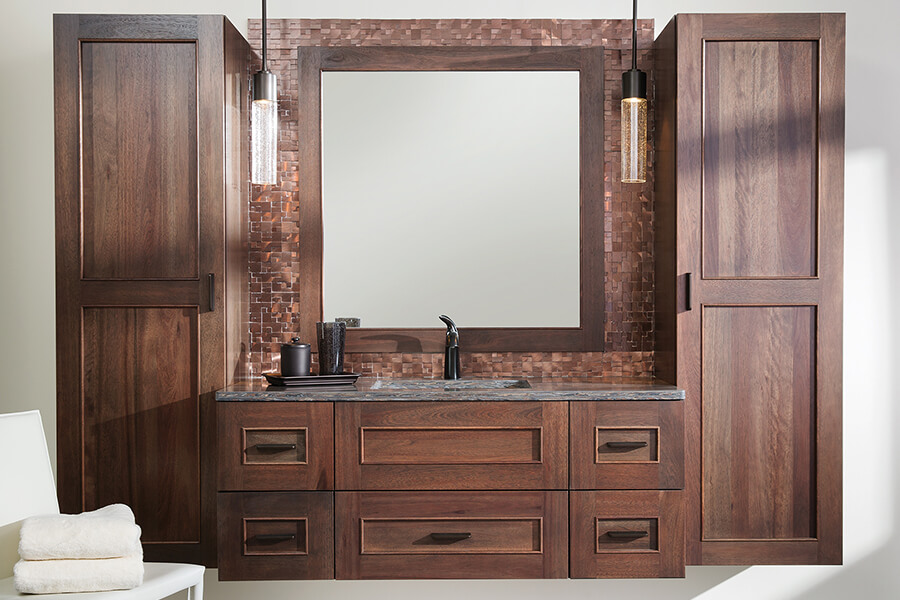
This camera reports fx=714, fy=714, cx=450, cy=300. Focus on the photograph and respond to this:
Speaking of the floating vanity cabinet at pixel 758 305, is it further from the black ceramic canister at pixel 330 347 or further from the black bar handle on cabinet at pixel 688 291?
the black ceramic canister at pixel 330 347

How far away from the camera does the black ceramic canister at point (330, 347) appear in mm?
2369

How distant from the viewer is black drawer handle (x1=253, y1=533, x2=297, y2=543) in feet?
6.98

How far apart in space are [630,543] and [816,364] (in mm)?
817

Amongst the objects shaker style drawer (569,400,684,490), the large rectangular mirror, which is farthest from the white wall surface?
shaker style drawer (569,400,684,490)

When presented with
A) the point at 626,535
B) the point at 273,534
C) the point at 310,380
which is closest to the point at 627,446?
the point at 626,535

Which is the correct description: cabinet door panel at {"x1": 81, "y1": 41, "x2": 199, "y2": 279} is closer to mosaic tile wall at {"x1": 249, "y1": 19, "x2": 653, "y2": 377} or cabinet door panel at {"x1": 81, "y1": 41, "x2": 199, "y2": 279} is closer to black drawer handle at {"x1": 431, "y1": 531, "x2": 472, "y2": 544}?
mosaic tile wall at {"x1": 249, "y1": 19, "x2": 653, "y2": 377}

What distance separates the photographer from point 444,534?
213 centimetres

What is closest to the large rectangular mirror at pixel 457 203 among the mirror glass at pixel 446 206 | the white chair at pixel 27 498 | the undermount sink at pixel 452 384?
the mirror glass at pixel 446 206

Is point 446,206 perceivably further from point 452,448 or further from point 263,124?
point 452,448

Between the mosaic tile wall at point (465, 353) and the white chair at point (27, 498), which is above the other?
the mosaic tile wall at point (465, 353)

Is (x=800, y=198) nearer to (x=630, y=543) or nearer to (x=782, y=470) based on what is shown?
(x=782, y=470)

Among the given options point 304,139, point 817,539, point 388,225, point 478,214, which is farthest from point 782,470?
point 304,139

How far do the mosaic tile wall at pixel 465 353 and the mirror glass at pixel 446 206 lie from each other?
0.40 ft

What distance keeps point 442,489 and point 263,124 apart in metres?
1.30
